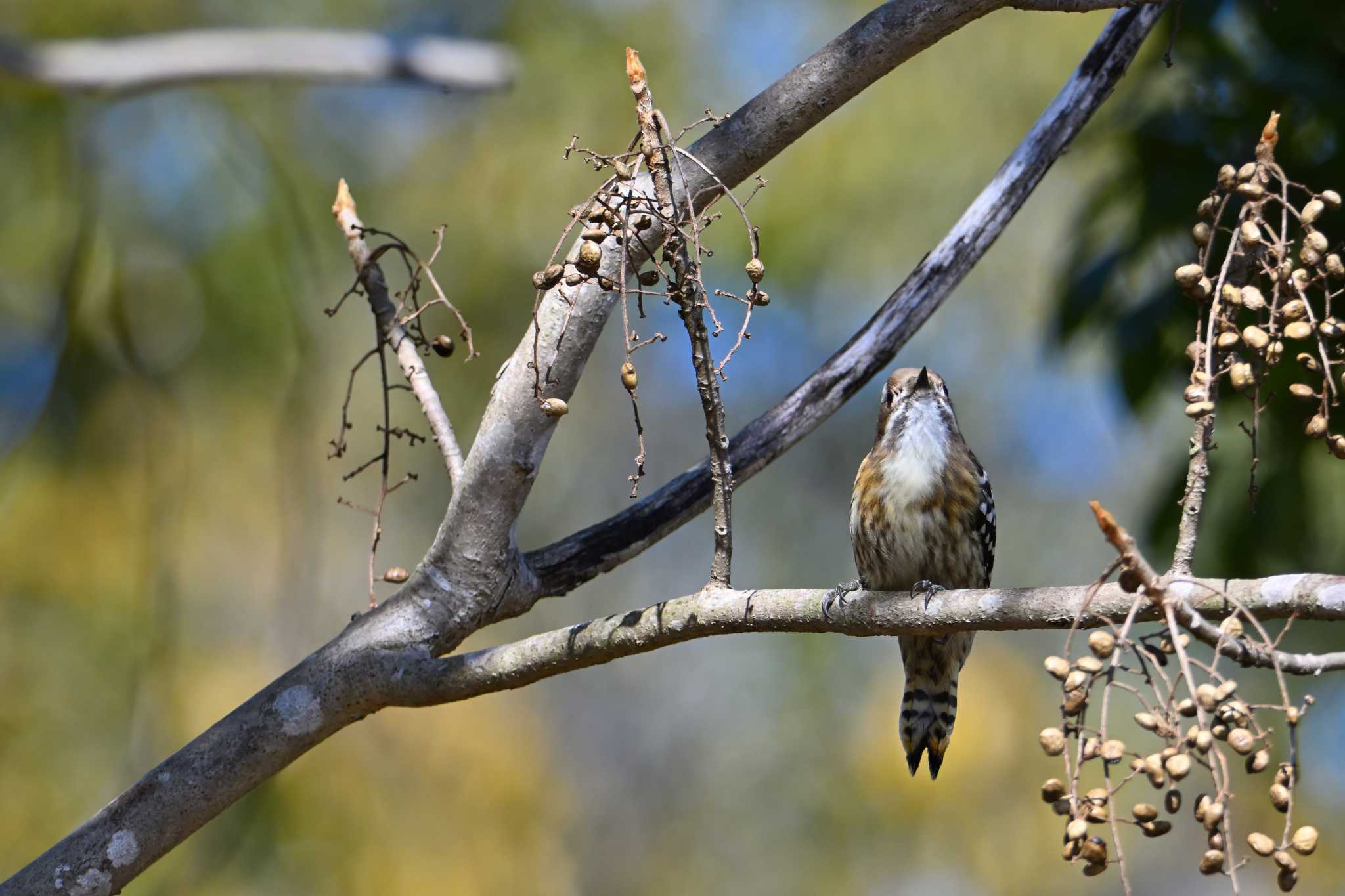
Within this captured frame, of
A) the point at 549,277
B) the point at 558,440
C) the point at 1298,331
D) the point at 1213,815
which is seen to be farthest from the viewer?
the point at 558,440

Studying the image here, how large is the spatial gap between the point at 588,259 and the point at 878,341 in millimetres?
1051

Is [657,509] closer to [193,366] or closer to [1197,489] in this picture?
[1197,489]

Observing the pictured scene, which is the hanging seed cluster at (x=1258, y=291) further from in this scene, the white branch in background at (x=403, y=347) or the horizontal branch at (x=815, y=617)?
the white branch in background at (x=403, y=347)

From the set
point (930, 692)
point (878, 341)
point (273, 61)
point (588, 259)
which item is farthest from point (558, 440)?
point (588, 259)

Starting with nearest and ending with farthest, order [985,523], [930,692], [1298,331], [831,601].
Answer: [1298,331], [831,601], [985,523], [930,692]

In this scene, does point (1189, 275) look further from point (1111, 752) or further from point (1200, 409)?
point (1111, 752)

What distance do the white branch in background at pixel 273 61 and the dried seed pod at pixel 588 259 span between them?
3027mm

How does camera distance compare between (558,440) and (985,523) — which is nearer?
(985,523)

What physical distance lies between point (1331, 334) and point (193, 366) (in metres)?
6.14

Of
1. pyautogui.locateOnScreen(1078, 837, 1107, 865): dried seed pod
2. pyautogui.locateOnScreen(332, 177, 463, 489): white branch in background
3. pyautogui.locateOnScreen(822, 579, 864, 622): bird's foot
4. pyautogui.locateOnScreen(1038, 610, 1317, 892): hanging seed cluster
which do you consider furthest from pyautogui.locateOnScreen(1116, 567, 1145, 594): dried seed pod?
pyautogui.locateOnScreen(332, 177, 463, 489): white branch in background

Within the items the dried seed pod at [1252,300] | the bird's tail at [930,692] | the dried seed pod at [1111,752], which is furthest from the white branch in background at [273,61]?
the dried seed pod at [1111,752]

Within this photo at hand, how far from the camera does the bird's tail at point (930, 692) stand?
3.67 m

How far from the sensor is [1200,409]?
1.70 meters

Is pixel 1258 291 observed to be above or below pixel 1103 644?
above
